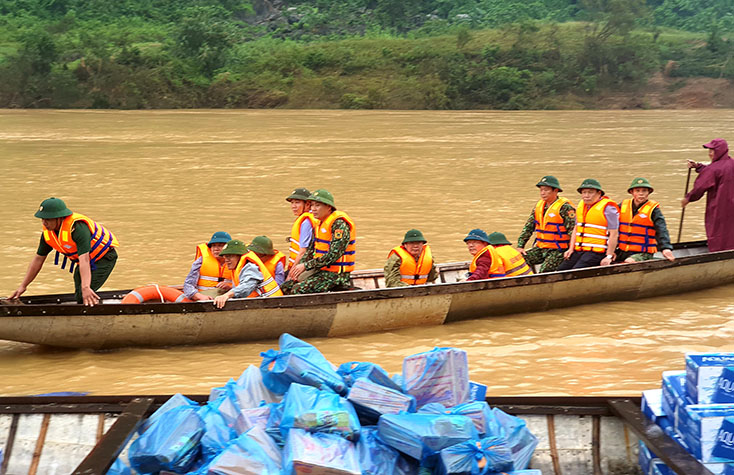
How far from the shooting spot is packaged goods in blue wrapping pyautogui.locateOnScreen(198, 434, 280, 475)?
141 inches

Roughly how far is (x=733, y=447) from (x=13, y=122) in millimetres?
36076

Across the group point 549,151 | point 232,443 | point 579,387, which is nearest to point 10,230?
point 579,387

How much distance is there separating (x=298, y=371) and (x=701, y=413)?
1.81 meters

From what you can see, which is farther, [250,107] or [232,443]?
[250,107]

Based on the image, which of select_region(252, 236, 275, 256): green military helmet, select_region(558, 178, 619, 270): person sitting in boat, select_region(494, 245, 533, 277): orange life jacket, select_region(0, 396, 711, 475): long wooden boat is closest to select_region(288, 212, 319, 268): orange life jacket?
select_region(252, 236, 275, 256): green military helmet

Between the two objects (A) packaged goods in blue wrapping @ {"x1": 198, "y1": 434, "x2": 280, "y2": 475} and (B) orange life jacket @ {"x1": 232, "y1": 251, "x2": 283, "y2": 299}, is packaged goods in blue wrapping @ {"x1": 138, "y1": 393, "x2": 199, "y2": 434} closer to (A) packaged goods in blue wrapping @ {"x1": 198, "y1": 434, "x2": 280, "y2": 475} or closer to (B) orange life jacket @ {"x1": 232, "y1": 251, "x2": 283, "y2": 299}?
(A) packaged goods in blue wrapping @ {"x1": 198, "y1": 434, "x2": 280, "y2": 475}

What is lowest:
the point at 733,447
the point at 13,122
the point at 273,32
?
the point at 733,447

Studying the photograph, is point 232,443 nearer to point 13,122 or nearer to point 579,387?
point 579,387

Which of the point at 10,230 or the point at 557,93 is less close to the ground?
the point at 557,93

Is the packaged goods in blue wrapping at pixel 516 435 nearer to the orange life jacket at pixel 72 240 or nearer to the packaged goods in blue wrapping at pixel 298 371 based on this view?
the packaged goods in blue wrapping at pixel 298 371

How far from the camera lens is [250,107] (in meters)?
45.0

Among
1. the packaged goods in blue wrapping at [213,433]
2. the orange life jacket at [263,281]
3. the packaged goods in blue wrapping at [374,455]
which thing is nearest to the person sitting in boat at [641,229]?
the orange life jacket at [263,281]

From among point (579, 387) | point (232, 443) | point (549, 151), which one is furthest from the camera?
point (549, 151)

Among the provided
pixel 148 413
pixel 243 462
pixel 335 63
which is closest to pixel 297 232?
pixel 148 413
